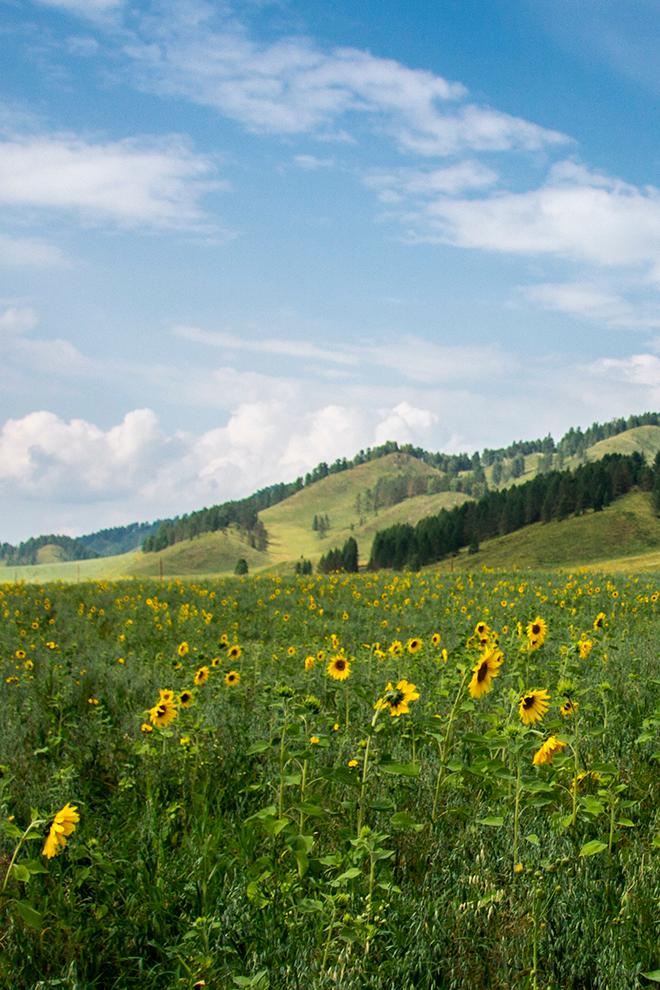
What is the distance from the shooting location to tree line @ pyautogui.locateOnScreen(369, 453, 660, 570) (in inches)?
4075

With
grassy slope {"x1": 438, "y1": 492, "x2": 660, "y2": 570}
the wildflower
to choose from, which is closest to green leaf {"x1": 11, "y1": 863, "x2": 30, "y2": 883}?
the wildflower

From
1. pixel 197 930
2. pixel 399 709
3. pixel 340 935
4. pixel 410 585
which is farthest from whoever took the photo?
pixel 410 585

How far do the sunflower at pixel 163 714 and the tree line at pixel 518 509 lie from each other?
327 feet

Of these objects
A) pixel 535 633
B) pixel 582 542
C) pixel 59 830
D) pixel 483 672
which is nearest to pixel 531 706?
pixel 483 672

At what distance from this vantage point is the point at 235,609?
16.9 meters

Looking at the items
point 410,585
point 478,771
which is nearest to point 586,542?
point 410,585

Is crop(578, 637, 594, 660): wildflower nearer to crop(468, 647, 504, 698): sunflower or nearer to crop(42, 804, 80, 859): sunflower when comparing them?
crop(468, 647, 504, 698): sunflower

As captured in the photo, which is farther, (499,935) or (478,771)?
(478,771)

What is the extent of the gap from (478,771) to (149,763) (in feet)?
7.82

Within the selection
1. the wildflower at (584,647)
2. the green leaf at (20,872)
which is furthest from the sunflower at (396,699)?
the wildflower at (584,647)

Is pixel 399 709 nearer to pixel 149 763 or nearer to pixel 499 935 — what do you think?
pixel 499 935

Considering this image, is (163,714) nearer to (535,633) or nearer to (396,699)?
(396,699)

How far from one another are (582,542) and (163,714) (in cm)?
9004

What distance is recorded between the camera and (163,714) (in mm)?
4852
